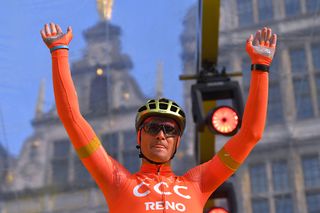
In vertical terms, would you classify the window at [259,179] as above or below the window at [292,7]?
below

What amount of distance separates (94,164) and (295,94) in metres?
8.44

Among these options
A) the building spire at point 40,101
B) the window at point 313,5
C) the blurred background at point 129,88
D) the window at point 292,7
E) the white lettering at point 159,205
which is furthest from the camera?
the window at point 292,7

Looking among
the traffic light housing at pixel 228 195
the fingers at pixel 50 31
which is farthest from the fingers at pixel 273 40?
the traffic light housing at pixel 228 195

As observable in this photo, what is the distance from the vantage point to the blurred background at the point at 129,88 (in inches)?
284

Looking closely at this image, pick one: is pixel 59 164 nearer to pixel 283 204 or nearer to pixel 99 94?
pixel 99 94

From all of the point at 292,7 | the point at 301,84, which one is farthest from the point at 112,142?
the point at 292,7

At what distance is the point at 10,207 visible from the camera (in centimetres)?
859

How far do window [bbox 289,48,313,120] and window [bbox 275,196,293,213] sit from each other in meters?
1.51

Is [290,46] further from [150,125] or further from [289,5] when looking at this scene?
[150,125]

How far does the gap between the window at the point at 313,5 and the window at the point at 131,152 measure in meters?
3.46

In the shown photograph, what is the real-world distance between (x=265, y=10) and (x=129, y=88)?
3.72 metres

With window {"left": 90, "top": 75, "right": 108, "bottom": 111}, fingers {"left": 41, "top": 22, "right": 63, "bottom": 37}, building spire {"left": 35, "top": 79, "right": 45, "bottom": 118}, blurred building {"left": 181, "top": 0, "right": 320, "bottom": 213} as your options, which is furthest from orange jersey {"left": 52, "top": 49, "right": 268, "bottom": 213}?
blurred building {"left": 181, "top": 0, "right": 320, "bottom": 213}

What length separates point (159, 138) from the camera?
2826 millimetres

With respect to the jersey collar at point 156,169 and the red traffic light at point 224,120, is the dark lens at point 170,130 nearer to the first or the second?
the jersey collar at point 156,169
